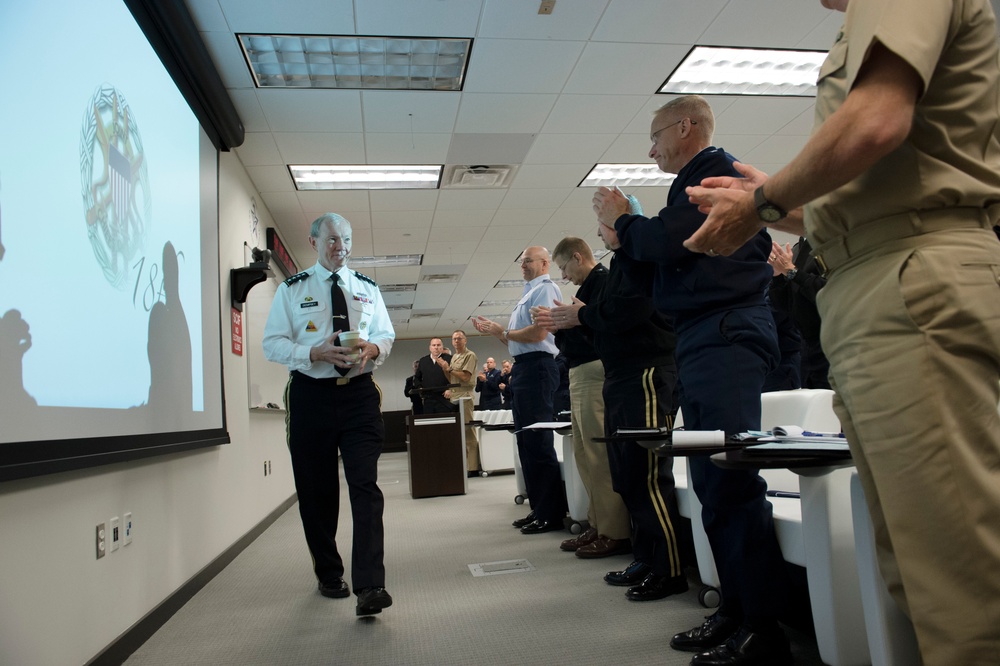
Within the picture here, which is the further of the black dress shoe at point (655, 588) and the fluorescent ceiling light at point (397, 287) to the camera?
the fluorescent ceiling light at point (397, 287)

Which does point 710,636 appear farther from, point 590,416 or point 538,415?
point 538,415

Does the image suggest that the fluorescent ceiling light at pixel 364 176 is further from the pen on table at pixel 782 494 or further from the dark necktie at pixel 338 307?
the pen on table at pixel 782 494

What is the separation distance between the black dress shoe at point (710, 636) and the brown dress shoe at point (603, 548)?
1.28 metres

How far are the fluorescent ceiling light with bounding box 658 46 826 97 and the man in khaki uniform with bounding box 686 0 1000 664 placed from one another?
3.35 meters

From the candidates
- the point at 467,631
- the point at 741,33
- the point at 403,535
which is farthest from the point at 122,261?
the point at 741,33

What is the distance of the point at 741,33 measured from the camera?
12.9 ft

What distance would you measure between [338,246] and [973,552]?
239cm

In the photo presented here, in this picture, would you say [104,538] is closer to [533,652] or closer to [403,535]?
[533,652]

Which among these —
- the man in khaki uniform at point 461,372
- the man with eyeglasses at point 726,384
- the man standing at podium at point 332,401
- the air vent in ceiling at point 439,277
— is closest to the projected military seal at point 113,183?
the man standing at podium at point 332,401

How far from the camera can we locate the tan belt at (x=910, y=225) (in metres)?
1.01

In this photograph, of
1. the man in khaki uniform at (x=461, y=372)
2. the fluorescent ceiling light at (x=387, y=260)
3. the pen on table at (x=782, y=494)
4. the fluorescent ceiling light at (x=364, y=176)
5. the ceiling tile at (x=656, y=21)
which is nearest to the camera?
the pen on table at (x=782, y=494)

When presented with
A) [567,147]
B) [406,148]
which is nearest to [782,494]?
[567,147]

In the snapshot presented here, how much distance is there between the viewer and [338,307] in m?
2.78

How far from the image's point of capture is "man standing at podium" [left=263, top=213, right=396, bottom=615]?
2.51 m
